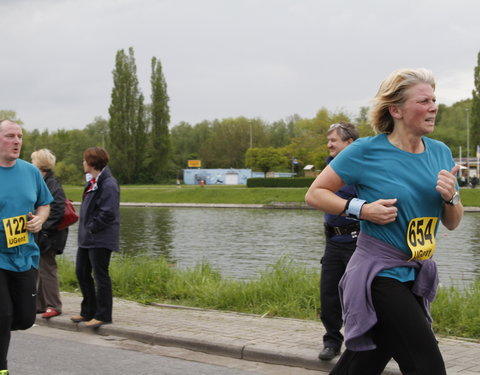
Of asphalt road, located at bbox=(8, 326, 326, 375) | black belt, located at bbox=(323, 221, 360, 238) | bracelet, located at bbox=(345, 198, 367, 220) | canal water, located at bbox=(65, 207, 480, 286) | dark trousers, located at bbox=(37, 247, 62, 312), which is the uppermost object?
bracelet, located at bbox=(345, 198, 367, 220)

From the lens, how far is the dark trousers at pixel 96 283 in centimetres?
755

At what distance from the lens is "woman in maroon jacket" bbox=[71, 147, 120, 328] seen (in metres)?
7.50

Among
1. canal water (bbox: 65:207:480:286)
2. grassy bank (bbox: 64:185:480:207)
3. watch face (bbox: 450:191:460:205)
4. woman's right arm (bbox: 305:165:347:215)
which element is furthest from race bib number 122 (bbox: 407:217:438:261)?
grassy bank (bbox: 64:185:480:207)

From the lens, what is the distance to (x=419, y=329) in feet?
10.1

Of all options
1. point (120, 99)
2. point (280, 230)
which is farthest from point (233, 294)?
point (120, 99)

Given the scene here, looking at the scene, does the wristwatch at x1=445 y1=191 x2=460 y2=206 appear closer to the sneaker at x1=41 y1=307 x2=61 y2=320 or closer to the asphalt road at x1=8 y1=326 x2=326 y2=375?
the asphalt road at x1=8 y1=326 x2=326 y2=375

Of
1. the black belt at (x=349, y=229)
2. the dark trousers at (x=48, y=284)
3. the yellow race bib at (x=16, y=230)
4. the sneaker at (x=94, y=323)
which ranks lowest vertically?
the sneaker at (x=94, y=323)

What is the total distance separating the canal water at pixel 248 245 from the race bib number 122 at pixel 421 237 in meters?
8.31

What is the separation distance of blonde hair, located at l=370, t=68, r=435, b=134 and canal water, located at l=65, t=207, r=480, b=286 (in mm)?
8404

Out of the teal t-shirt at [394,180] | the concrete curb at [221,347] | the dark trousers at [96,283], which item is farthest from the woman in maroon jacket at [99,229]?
the teal t-shirt at [394,180]

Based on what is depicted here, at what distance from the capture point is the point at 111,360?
6180 mm

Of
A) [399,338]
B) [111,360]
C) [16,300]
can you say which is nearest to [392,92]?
[399,338]

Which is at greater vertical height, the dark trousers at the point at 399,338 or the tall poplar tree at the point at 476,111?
the tall poplar tree at the point at 476,111

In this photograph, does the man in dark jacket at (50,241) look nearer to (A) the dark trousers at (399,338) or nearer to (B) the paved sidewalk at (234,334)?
(B) the paved sidewalk at (234,334)
